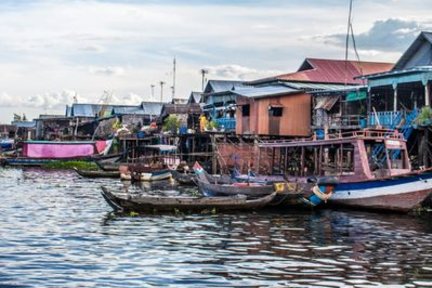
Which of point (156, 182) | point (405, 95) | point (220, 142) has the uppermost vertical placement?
point (405, 95)

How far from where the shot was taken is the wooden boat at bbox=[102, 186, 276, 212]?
66.7 ft

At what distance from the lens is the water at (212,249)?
1158 centimetres

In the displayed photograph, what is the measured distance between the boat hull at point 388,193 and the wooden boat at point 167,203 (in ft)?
11.9

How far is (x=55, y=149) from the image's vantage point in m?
57.3

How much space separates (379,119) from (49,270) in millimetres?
20018

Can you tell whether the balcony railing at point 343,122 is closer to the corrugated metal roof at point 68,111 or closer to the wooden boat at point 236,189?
the wooden boat at point 236,189

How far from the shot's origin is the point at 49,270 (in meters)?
12.0

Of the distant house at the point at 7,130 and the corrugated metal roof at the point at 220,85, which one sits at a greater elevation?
the corrugated metal roof at the point at 220,85

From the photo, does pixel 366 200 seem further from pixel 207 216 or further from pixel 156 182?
pixel 156 182

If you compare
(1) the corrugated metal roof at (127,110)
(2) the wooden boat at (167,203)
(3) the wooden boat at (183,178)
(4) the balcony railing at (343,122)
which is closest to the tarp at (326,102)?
(4) the balcony railing at (343,122)

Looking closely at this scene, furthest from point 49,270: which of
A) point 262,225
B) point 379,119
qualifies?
point 379,119

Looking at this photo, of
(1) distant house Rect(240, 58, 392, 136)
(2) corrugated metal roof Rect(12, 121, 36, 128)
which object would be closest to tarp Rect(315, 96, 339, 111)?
(1) distant house Rect(240, 58, 392, 136)

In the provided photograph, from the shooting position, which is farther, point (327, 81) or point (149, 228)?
point (327, 81)

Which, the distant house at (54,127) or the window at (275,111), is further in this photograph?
the distant house at (54,127)
